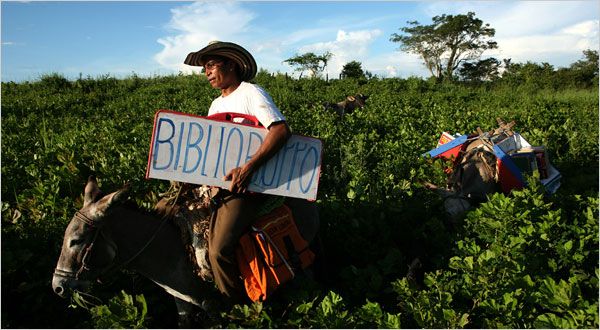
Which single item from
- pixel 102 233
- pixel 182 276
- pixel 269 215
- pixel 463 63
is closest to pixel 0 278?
pixel 102 233

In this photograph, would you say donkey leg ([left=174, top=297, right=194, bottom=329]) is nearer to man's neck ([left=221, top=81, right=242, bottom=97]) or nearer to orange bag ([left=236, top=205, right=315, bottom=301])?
orange bag ([left=236, top=205, right=315, bottom=301])

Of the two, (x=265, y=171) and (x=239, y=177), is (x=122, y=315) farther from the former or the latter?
(x=265, y=171)

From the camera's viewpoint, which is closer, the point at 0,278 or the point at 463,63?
the point at 0,278

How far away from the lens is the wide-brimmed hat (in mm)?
2644

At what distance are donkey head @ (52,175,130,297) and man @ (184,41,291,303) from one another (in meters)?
0.71

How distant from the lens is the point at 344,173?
5.36 metres

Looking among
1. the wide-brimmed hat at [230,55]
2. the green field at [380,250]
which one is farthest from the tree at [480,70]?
the wide-brimmed hat at [230,55]

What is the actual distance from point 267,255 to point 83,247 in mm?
1267

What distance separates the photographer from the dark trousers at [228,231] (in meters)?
2.52

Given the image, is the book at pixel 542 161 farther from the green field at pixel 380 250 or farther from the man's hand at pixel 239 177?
the man's hand at pixel 239 177

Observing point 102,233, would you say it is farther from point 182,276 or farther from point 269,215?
point 269,215

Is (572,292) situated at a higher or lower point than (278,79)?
lower

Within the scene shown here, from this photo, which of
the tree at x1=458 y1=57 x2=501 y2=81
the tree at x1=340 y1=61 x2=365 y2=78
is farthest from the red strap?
the tree at x1=458 y1=57 x2=501 y2=81

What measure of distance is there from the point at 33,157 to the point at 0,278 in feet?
10.8
